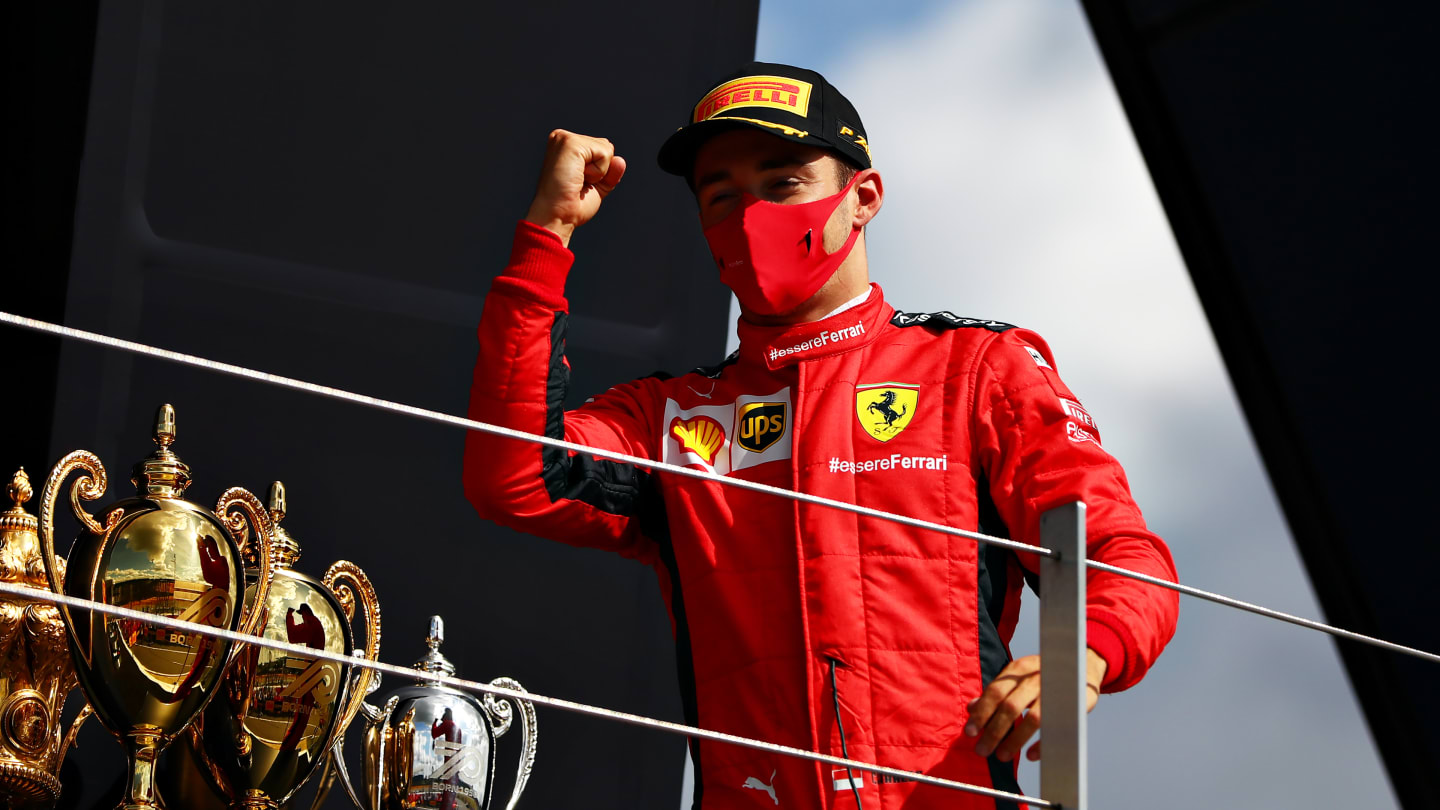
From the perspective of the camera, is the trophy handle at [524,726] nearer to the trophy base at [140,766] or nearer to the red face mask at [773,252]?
the trophy base at [140,766]

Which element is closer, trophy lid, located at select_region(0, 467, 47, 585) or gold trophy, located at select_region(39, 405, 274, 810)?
gold trophy, located at select_region(39, 405, 274, 810)

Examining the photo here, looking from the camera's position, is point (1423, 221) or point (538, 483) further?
point (1423, 221)

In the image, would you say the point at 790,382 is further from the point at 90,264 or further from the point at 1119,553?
the point at 90,264

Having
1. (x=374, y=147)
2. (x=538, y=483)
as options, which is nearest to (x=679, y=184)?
(x=374, y=147)

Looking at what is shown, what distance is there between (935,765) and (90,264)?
1.41m

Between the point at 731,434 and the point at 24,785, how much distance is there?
762 millimetres

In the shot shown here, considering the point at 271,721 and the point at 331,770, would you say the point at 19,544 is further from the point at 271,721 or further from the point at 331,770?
the point at 331,770

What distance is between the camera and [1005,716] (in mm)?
1040

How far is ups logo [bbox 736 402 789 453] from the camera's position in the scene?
147cm

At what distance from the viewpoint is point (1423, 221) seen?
3.40m

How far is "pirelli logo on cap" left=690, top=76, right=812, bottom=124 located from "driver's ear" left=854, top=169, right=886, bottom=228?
0.10 m

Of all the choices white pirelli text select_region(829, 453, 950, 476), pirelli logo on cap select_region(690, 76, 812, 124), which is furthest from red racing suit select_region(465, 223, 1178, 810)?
pirelli logo on cap select_region(690, 76, 812, 124)

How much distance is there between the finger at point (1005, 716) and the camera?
104cm

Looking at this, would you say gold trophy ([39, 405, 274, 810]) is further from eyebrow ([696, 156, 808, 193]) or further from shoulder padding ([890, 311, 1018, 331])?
shoulder padding ([890, 311, 1018, 331])
